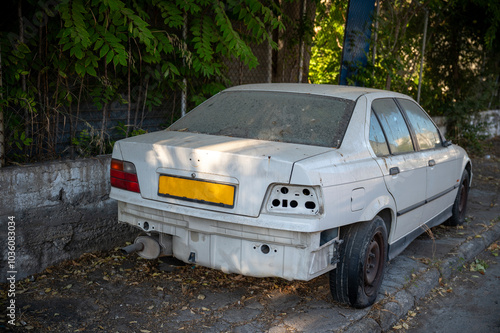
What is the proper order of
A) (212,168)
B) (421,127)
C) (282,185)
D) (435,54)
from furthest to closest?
(435,54)
(421,127)
(212,168)
(282,185)

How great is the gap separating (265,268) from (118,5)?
2.72 metres

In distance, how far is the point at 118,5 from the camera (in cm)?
459

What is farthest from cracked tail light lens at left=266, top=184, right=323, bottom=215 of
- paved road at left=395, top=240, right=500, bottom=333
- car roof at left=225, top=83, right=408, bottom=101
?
paved road at left=395, top=240, right=500, bottom=333

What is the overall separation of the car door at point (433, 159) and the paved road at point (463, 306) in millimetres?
682

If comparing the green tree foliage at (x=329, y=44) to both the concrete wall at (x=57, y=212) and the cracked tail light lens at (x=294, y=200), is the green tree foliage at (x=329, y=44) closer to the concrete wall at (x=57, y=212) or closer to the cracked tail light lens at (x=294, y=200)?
the concrete wall at (x=57, y=212)

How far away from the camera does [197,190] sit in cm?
343

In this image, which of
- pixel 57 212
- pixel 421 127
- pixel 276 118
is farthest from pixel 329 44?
pixel 57 212

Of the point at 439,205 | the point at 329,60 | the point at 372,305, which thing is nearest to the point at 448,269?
the point at 439,205

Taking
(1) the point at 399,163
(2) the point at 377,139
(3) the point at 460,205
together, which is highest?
(2) the point at 377,139

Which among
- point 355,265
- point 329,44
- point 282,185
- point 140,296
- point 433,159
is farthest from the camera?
point 329,44

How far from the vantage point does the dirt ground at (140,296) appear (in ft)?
11.5

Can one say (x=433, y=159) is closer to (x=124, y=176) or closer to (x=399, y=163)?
(x=399, y=163)

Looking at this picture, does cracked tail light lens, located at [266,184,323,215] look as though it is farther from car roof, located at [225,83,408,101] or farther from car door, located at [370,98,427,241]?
car roof, located at [225,83,408,101]

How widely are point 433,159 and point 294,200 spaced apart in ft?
7.21
